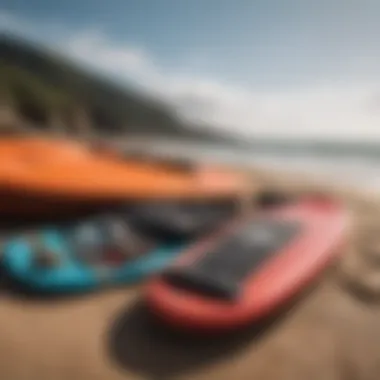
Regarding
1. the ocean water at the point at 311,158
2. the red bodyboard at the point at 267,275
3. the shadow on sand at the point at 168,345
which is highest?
the ocean water at the point at 311,158

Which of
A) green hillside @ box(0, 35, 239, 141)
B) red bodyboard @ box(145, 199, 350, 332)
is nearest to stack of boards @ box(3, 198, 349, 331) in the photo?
red bodyboard @ box(145, 199, 350, 332)

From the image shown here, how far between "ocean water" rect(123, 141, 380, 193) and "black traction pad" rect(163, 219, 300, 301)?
0.10 meters

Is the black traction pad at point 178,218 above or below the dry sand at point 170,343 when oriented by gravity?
above

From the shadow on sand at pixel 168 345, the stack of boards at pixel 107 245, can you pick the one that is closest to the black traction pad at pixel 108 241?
the stack of boards at pixel 107 245

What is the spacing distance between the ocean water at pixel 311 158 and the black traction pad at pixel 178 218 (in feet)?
0.28

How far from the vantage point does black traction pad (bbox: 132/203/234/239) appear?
2.26 ft

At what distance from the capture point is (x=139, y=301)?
607 millimetres

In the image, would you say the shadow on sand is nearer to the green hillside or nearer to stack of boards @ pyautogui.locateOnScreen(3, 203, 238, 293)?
stack of boards @ pyautogui.locateOnScreen(3, 203, 238, 293)

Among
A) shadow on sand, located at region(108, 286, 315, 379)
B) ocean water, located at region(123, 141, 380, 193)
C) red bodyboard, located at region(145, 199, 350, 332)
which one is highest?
ocean water, located at region(123, 141, 380, 193)

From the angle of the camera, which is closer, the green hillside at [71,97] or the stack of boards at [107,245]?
the stack of boards at [107,245]

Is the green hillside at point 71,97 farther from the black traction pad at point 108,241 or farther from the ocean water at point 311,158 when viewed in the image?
the black traction pad at point 108,241

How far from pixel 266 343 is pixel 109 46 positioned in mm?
470

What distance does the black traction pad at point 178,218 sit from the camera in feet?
2.26

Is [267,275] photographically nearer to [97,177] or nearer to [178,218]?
[178,218]
